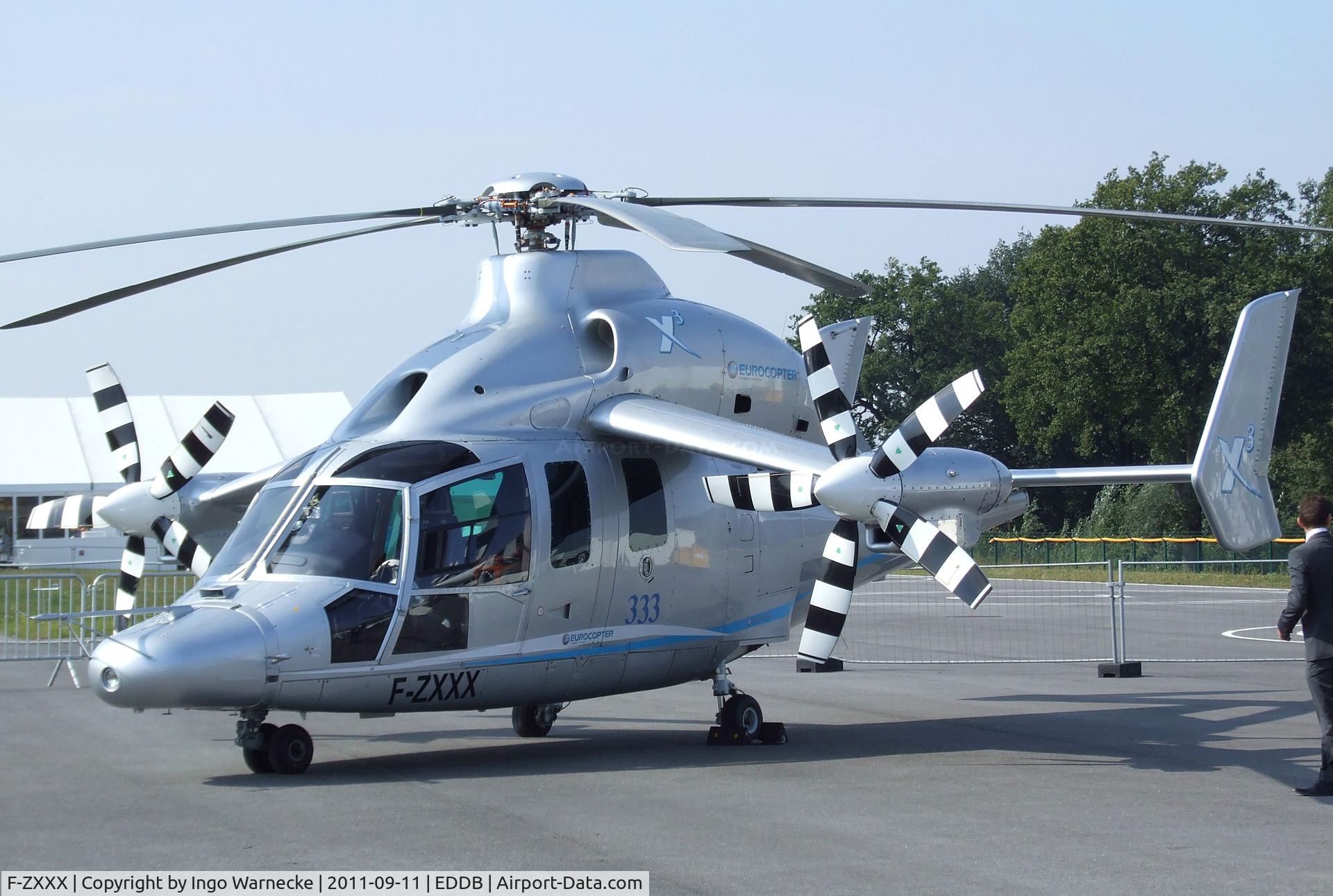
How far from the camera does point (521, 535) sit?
12.0 m

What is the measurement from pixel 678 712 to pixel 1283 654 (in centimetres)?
1085

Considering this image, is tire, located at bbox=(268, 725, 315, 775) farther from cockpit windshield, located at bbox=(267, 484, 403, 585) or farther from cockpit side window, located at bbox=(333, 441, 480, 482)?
cockpit side window, located at bbox=(333, 441, 480, 482)

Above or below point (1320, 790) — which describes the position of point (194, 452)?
above

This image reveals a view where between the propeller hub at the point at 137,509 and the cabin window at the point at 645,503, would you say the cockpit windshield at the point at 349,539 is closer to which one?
the cabin window at the point at 645,503

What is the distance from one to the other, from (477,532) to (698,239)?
10.7ft

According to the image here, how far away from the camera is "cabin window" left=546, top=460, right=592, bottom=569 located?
40.3 ft

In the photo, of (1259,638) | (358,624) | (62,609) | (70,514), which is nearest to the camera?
(358,624)

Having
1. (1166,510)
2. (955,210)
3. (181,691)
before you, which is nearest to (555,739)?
(181,691)

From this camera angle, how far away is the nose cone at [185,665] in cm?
1022

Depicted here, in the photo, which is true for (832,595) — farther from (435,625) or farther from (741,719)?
(435,625)

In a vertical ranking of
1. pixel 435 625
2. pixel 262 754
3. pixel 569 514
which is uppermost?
pixel 569 514

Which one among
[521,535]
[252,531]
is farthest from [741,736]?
[252,531]

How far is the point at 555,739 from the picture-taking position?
45.9 ft

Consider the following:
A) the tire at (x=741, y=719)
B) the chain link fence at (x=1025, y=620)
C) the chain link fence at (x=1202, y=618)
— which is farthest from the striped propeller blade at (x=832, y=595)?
the chain link fence at (x=1202, y=618)
